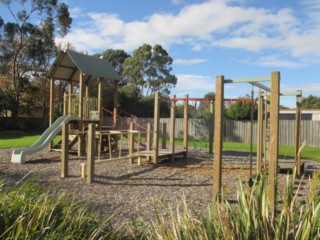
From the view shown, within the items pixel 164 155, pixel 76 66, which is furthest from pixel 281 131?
pixel 76 66

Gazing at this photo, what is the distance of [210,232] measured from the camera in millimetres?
2561

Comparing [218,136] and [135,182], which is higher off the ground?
[218,136]

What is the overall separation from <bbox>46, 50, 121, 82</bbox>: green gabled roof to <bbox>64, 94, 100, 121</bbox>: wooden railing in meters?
1.10

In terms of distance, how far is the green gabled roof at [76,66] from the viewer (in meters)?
14.5

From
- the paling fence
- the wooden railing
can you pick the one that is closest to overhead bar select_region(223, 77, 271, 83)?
the wooden railing

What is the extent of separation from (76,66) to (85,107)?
5.77 ft

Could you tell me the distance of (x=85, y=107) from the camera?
14750 millimetres

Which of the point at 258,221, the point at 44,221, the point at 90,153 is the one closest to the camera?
the point at 258,221

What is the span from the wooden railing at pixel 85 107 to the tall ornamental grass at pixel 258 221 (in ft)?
40.3

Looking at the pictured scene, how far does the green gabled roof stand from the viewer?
A: 14.5 meters

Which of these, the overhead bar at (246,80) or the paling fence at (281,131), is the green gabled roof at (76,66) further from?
the overhead bar at (246,80)

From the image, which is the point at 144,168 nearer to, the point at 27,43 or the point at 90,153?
the point at 90,153

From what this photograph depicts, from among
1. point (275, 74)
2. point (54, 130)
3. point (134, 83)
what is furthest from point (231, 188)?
point (134, 83)

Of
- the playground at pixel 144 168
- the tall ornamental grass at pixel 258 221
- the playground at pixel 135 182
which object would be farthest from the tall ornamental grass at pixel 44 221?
the playground at pixel 135 182
